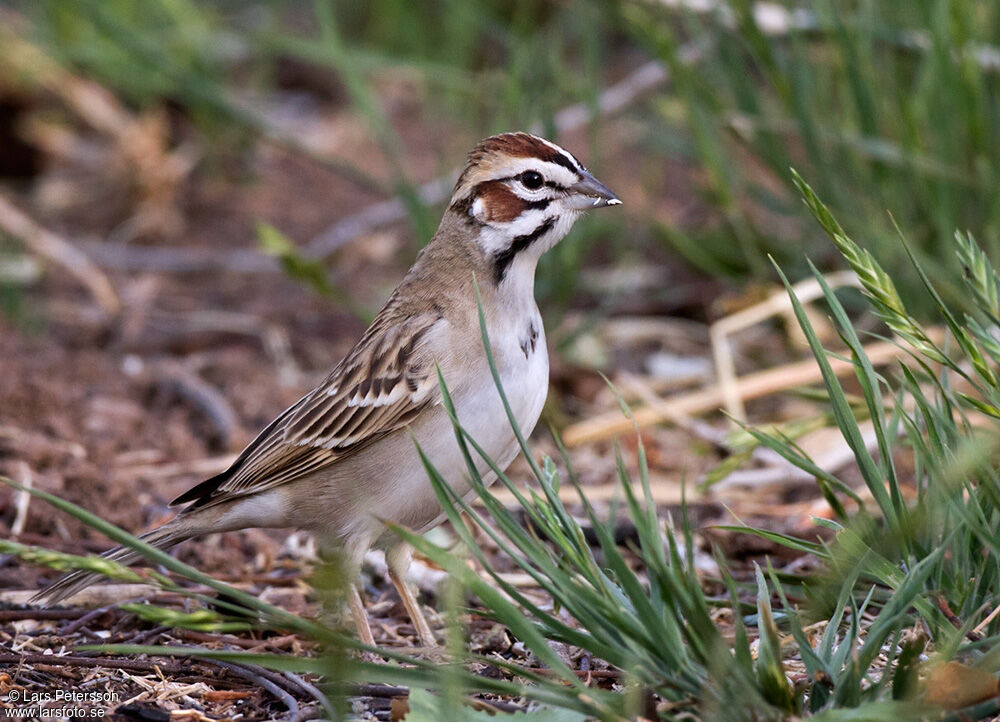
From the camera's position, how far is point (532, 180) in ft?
13.2

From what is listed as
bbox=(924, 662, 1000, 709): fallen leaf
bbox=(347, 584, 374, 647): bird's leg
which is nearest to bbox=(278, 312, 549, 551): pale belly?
bbox=(347, 584, 374, 647): bird's leg

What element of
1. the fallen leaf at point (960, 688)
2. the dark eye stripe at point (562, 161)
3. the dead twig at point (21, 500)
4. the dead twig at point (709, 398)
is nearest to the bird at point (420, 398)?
the dark eye stripe at point (562, 161)

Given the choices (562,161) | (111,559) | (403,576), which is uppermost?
(562,161)

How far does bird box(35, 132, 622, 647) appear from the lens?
12.0 feet

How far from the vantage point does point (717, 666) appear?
2346mm

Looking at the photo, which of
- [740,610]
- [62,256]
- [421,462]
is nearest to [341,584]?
[740,610]

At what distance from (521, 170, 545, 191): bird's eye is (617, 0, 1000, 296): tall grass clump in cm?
136

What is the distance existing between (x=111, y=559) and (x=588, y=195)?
1.78 meters

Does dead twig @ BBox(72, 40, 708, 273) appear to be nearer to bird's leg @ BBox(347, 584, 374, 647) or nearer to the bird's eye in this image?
the bird's eye

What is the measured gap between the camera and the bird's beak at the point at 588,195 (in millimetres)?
3961

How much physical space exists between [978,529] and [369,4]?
27.9 feet

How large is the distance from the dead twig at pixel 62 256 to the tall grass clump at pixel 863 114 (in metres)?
3.10

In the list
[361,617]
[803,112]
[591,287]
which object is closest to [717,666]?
[361,617]

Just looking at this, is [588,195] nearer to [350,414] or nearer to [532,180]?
[532,180]
